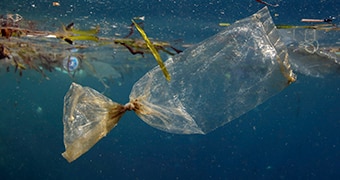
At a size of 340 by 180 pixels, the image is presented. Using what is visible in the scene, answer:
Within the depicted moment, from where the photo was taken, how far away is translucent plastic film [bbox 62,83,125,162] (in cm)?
359

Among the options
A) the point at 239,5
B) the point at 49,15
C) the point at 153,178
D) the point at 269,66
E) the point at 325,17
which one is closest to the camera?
the point at 269,66

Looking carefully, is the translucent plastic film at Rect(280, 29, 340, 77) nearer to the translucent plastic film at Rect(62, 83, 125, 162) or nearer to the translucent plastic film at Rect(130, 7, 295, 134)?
the translucent plastic film at Rect(130, 7, 295, 134)

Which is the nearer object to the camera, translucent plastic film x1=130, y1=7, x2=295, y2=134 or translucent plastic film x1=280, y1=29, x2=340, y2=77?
translucent plastic film x1=130, y1=7, x2=295, y2=134

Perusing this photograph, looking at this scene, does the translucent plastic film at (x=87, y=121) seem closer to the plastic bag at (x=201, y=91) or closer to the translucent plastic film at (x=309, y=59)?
the plastic bag at (x=201, y=91)

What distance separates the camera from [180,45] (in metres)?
13.0

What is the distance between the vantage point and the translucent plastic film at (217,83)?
11.6 feet

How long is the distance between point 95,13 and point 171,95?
20.1ft

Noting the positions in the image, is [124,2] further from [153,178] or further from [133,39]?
[153,178]

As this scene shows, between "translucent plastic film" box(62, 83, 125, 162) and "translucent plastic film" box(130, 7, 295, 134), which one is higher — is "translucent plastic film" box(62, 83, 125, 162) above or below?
below

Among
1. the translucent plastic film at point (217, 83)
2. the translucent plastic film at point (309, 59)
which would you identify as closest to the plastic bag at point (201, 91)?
the translucent plastic film at point (217, 83)

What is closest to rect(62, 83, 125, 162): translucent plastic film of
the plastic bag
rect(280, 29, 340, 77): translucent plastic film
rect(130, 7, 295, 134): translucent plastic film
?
the plastic bag

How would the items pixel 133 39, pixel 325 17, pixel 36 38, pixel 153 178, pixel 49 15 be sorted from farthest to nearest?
pixel 153 178 → pixel 36 38 → pixel 133 39 → pixel 49 15 → pixel 325 17

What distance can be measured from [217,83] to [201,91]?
0.66 ft

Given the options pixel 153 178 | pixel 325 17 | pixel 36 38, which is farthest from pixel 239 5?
pixel 153 178
